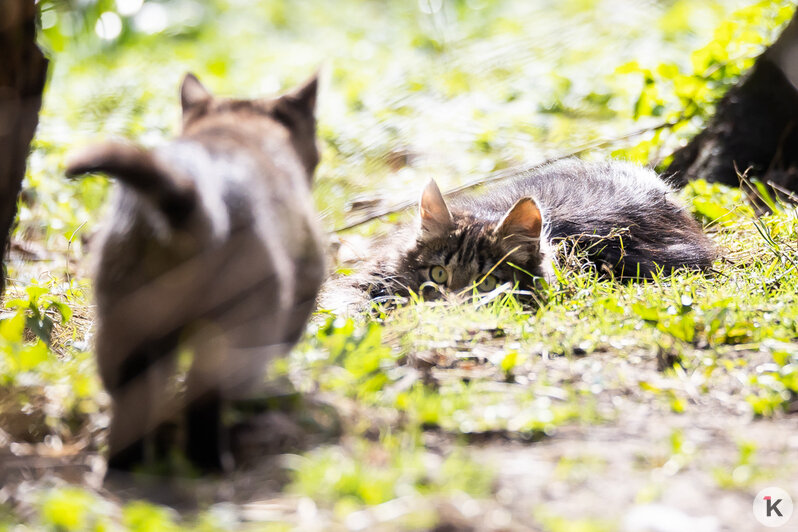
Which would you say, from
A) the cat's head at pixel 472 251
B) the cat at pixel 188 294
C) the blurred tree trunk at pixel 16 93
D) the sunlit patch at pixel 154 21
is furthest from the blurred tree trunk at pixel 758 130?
the sunlit patch at pixel 154 21

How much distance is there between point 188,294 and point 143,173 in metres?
0.41

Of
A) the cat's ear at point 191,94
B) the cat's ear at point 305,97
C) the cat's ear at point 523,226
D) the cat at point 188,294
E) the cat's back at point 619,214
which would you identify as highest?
the cat's ear at point 191,94

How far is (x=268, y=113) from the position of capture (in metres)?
3.40

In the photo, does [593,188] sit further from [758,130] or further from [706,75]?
[706,75]

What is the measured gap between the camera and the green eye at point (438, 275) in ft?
15.3

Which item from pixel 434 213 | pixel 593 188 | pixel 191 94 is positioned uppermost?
pixel 191 94

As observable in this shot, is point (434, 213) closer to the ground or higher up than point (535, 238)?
higher up

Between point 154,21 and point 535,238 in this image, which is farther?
point 154,21

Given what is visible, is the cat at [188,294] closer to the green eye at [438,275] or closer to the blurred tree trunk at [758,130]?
the green eye at [438,275]

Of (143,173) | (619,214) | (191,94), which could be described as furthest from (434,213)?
(143,173)

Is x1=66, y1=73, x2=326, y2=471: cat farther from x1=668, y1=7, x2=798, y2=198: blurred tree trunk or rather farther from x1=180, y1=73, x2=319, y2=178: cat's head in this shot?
x1=668, y1=7, x2=798, y2=198: blurred tree trunk

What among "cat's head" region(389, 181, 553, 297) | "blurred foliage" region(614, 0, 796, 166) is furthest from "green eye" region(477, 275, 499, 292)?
"blurred foliage" region(614, 0, 796, 166)

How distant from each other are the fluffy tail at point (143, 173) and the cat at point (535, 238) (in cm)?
207

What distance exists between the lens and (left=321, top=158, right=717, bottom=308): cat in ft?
15.1
